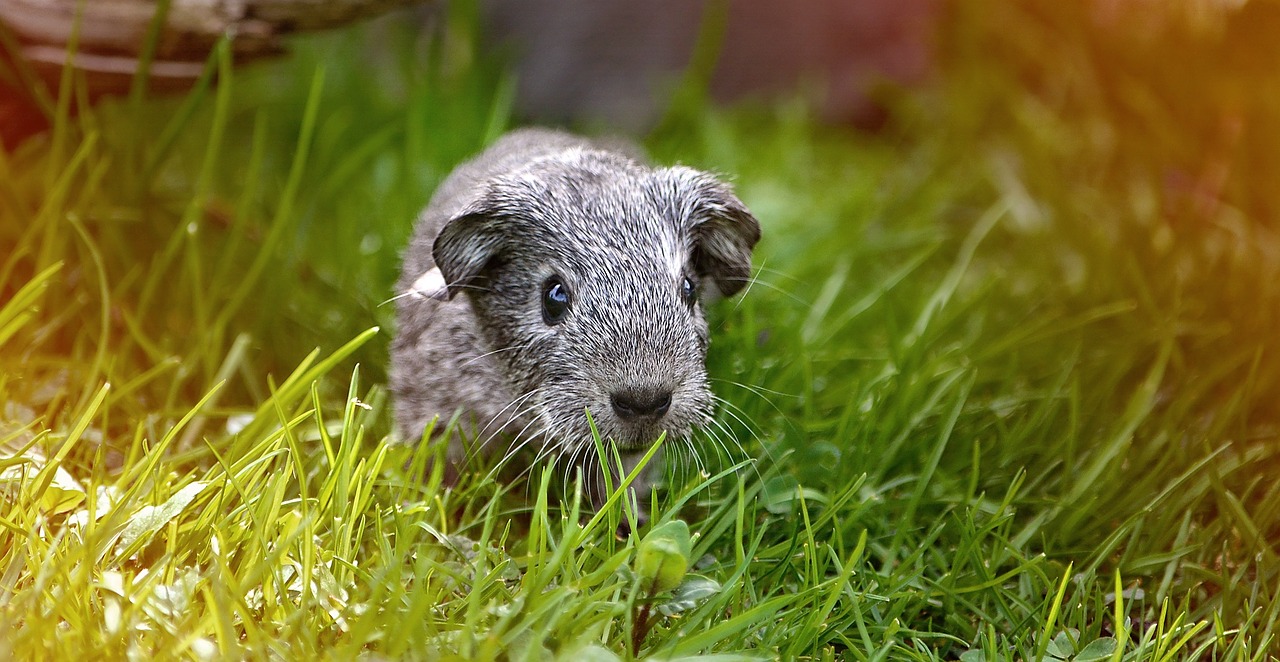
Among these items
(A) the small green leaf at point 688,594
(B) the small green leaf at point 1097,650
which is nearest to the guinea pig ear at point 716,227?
(A) the small green leaf at point 688,594

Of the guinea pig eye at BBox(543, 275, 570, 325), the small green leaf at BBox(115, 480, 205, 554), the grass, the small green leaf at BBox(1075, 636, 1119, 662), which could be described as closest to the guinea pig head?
the guinea pig eye at BBox(543, 275, 570, 325)

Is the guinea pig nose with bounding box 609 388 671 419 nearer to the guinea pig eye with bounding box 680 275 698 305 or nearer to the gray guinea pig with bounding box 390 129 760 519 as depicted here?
the gray guinea pig with bounding box 390 129 760 519

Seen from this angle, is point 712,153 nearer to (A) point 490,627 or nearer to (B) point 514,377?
(B) point 514,377

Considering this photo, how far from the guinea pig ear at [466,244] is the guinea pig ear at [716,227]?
2.16ft

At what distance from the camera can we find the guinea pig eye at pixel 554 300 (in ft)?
11.1

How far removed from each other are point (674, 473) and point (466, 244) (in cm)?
103

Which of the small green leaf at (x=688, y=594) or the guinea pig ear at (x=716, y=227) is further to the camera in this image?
the guinea pig ear at (x=716, y=227)

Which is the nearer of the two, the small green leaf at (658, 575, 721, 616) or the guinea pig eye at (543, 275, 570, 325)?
the small green leaf at (658, 575, 721, 616)

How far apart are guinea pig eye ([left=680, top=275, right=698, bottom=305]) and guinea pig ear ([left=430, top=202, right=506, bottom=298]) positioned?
0.63 m

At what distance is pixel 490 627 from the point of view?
2742mm

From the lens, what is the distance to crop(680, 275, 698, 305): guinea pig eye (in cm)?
347

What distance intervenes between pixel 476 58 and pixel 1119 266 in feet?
12.5

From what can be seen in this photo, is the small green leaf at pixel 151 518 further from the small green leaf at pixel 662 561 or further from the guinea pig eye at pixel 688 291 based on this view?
the guinea pig eye at pixel 688 291

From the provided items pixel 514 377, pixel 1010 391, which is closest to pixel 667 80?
pixel 1010 391
